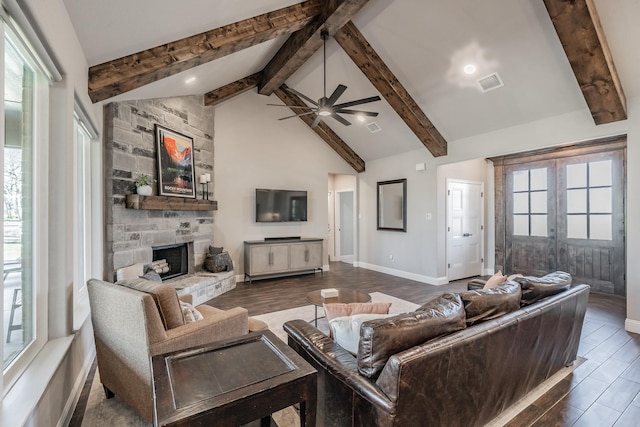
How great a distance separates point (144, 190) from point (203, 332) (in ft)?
8.74

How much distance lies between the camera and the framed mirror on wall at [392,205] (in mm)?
6340

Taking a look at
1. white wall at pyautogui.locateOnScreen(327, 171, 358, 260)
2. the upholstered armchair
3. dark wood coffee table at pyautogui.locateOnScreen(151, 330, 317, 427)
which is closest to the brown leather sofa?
dark wood coffee table at pyautogui.locateOnScreen(151, 330, 317, 427)

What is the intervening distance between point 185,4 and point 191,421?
307 centimetres

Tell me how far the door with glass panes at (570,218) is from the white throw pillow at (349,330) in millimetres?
5471

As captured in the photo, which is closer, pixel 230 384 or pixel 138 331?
pixel 230 384

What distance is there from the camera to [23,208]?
5.88 feet

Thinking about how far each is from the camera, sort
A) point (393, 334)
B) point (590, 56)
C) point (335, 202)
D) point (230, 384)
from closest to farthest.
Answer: point (230, 384)
point (393, 334)
point (590, 56)
point (335, 202)

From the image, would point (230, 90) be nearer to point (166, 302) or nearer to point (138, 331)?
point (166, 302)

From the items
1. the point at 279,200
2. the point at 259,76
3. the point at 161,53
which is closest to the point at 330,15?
the point at 161,53

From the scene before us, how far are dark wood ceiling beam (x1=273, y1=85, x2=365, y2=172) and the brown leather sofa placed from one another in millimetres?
5194

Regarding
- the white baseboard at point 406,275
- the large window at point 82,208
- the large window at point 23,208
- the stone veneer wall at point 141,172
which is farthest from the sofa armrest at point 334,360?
the white baseboard at point 406,275

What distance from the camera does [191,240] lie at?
4.89m

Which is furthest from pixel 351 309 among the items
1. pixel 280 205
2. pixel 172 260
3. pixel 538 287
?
pixel 280 205

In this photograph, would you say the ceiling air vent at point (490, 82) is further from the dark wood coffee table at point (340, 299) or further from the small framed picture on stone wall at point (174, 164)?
the small framed picture on stone wall at point (174, 164)
